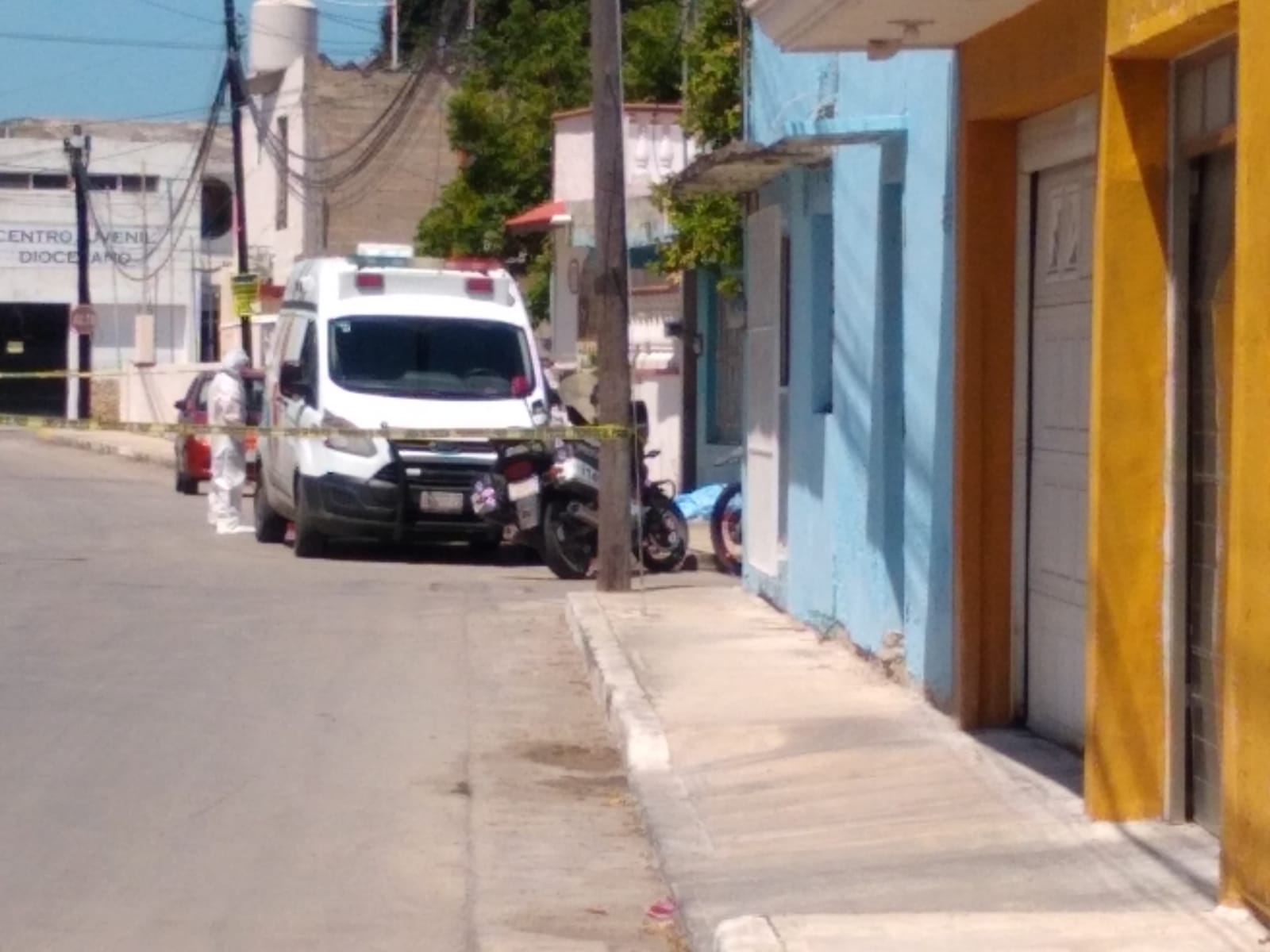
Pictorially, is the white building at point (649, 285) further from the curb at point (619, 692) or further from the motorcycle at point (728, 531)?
the curb at point (619, 692)

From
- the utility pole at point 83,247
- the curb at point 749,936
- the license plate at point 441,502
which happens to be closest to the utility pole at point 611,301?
the license plate at point 441,502

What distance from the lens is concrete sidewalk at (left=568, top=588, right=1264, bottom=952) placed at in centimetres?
629

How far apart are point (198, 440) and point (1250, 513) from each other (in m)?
23.1

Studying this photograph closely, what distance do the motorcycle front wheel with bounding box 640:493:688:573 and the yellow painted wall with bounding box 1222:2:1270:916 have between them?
11777 mm

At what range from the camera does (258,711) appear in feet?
36.7

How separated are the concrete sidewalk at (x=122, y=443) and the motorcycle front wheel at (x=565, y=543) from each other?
18.5m

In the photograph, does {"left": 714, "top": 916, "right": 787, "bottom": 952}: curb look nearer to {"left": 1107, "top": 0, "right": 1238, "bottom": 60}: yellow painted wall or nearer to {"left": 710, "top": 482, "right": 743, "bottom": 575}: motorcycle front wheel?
{"left": 1107, "top": 0, "right": 1238, "bottom": 60}: yellow painted wall

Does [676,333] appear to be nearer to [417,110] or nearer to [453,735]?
[453,735]

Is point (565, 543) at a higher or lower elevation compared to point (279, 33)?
lower

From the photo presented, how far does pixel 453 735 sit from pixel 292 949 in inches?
156

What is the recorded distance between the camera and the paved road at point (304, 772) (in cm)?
712

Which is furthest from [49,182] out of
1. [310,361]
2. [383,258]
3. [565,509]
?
[565,509]

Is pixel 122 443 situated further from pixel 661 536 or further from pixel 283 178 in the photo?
pixel 661 536

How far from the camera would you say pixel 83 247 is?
52.0 meters
